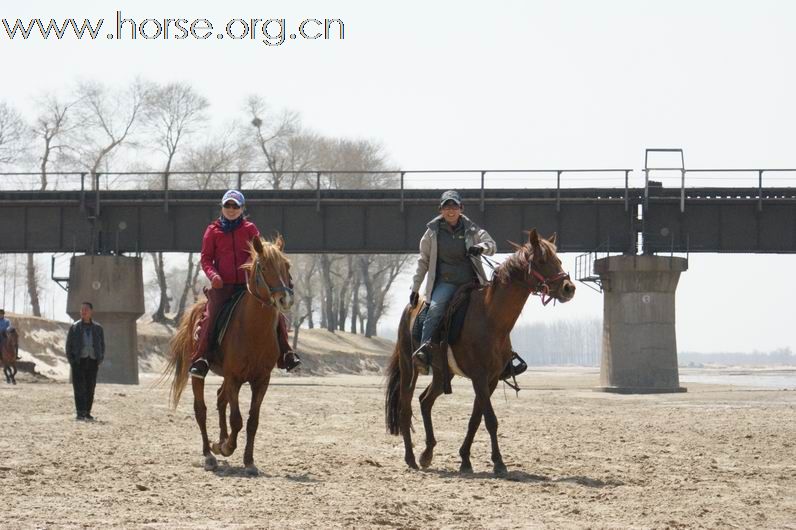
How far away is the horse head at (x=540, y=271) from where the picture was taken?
13.4 m

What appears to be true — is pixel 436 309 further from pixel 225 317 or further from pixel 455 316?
pixel 225 317

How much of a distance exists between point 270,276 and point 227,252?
127cm

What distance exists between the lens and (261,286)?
13414mm

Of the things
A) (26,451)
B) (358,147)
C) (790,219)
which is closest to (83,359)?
(26,451)

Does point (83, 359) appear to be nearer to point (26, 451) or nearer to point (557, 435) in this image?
point (26, 451)

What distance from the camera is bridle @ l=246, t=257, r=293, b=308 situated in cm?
1320

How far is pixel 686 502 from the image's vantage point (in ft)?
37.1

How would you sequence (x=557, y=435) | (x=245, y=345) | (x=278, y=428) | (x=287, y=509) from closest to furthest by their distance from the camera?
(x=287, y=509), (x=245, y=345), (x=557, y=435), (x=278, y=428)

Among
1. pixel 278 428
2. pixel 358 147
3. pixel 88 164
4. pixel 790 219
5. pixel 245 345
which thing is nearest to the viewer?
pixel 245 345

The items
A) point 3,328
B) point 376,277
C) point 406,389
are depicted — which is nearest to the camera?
point 406,389

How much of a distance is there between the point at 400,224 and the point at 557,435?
3086 centimetres

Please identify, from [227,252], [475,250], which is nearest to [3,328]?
[227,252]

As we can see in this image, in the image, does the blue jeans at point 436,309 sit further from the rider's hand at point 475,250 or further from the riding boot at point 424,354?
the rider's hand at point 475,250

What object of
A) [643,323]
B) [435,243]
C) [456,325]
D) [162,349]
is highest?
[435,243]
